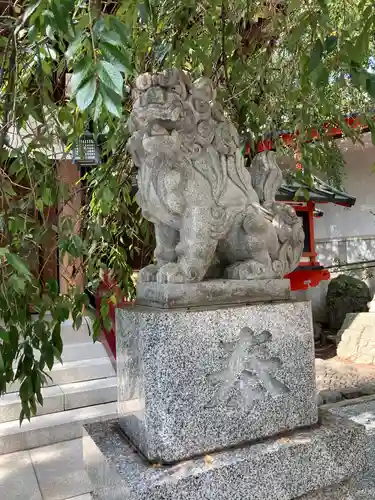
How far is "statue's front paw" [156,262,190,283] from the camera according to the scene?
1.51 meters

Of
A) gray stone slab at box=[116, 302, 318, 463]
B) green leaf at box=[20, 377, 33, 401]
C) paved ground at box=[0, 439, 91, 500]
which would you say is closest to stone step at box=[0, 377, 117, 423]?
paved ground at box=[0, 439, 91, 500]

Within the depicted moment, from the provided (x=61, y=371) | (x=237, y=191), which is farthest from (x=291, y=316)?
(x=61, y=371)

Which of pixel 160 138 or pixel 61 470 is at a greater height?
pixel 160 138

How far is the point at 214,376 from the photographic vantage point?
146cm

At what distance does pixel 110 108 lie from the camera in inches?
34.1

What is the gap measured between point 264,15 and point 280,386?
7.19 ft

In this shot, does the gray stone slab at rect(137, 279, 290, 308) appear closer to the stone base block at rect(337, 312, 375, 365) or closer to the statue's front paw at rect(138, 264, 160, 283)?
the statue's front paw at rect(138, 264, 160, 283)

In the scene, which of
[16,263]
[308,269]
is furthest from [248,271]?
[308,269]

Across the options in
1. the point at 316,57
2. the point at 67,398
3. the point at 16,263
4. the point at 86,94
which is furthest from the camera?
the point at 67,398

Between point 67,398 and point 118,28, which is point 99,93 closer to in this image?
point 118,28

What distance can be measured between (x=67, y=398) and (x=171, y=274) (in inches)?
110

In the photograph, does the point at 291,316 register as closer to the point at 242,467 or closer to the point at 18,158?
the point at 242,467

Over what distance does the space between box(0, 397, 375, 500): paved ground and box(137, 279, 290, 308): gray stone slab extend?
1285 millimetres

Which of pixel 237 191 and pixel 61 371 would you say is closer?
pixel 237 191
